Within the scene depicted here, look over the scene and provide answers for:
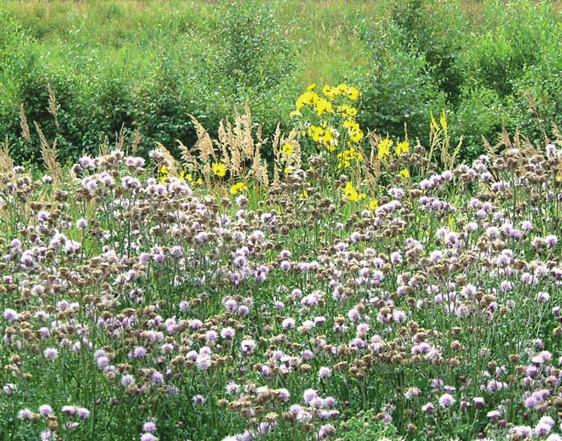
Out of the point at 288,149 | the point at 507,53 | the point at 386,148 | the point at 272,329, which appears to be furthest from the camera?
the point at 507,53

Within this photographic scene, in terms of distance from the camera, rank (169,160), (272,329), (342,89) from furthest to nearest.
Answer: (342,89) < (169,160) < (272,329)

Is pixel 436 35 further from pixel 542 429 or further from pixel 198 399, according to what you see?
pixel 542 429

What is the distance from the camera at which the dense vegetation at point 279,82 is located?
991 centimetres

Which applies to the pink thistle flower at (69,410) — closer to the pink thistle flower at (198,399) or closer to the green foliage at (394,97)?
the pink thistle flower at (198,399)

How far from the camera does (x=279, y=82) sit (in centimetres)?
1196

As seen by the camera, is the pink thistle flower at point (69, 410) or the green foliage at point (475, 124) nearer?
the pink thistle flower at point (69, 410)

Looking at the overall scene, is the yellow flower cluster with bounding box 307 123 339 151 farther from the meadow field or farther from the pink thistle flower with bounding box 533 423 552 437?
the pink thistle flower with bounding box 533 423 552 437

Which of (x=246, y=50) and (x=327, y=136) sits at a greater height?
(x=327, y=136)

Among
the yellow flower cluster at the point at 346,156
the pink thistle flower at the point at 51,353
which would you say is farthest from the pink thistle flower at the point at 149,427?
the yellow flower cluster at the point at 346,156

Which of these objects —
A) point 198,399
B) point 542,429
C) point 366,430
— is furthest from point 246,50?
point 542,429

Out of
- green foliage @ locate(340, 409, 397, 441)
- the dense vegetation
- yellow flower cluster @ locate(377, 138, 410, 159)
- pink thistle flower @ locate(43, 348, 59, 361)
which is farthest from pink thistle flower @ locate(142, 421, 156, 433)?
the dense vegetation

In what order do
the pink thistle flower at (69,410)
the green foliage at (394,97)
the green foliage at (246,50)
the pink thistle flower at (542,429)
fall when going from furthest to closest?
1. the green foliage at (246,50)
2. the green foliage at (394,97)
3. the pink thistle flower at (69,410)
4. the pink thistle flower at (542,429)

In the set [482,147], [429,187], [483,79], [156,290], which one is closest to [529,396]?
[429,187]

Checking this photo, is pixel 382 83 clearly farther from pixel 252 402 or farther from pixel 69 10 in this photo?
pixel 69 10
